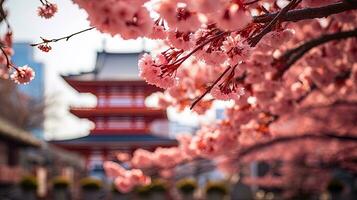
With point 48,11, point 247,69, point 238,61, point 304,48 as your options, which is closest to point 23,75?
point 48,11

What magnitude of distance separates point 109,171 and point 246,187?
29.0ft

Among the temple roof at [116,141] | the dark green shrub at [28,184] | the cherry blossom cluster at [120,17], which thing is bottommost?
the dark green shrub at [28,184]

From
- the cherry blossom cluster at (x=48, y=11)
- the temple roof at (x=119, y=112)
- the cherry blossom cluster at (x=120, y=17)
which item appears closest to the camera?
the cherry blossom cluster at (x=120, y=17)

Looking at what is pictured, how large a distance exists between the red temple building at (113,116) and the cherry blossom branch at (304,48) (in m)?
18.1

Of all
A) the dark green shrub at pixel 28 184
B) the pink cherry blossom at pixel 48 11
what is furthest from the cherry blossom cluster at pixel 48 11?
the dark green shrub at pixel 28 184

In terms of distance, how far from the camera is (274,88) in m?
6.32

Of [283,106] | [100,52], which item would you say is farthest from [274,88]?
[100,52]

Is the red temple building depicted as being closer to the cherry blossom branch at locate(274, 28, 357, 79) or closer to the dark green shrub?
the dark green shrub

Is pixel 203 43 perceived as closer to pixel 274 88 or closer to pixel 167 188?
pixel 274 88

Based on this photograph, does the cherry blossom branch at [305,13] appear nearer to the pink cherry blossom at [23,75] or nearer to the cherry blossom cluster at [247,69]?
the cherry blossom cluster at [247,69]

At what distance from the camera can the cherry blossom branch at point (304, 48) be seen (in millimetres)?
5012

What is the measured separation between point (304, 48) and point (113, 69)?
2164 cm

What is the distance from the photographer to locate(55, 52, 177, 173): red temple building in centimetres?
2408

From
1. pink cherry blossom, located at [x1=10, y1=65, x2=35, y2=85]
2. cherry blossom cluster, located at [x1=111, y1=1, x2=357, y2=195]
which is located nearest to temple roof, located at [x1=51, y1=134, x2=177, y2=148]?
cherry blossom cluster, located at [x1=111, y1=1, x2=357, y2=195]
